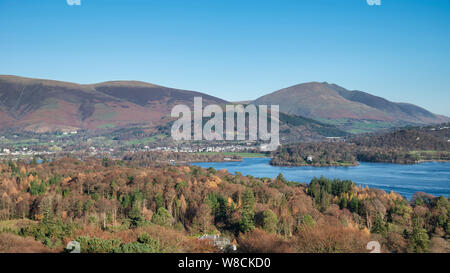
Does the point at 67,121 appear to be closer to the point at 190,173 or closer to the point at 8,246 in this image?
the point at 190,173

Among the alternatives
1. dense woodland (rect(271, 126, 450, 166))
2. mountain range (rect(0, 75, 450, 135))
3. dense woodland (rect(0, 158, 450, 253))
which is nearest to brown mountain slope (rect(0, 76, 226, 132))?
mountain range (rect(0, 75, 450, 135))

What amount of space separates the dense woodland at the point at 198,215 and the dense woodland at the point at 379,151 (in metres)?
33.2

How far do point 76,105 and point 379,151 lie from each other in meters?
118

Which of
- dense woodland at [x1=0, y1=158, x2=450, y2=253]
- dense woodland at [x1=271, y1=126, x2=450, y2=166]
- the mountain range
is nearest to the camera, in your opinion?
dense woodland at [x1=0, y1=158, x2=450, y2=253]

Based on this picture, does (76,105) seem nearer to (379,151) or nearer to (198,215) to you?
(379,151)

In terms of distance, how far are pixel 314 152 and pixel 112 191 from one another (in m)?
48.8

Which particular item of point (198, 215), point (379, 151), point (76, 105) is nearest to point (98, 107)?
point (76, 105)

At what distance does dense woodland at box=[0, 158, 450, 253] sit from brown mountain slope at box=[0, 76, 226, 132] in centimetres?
9898

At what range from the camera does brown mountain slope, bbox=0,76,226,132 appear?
128 meters

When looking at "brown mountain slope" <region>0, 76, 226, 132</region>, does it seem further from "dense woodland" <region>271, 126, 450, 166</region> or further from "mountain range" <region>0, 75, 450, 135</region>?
"dense woodland" <region>271, 126, 450, 166</region>

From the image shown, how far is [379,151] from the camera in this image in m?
67.6

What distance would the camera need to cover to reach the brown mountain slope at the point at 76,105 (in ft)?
419
